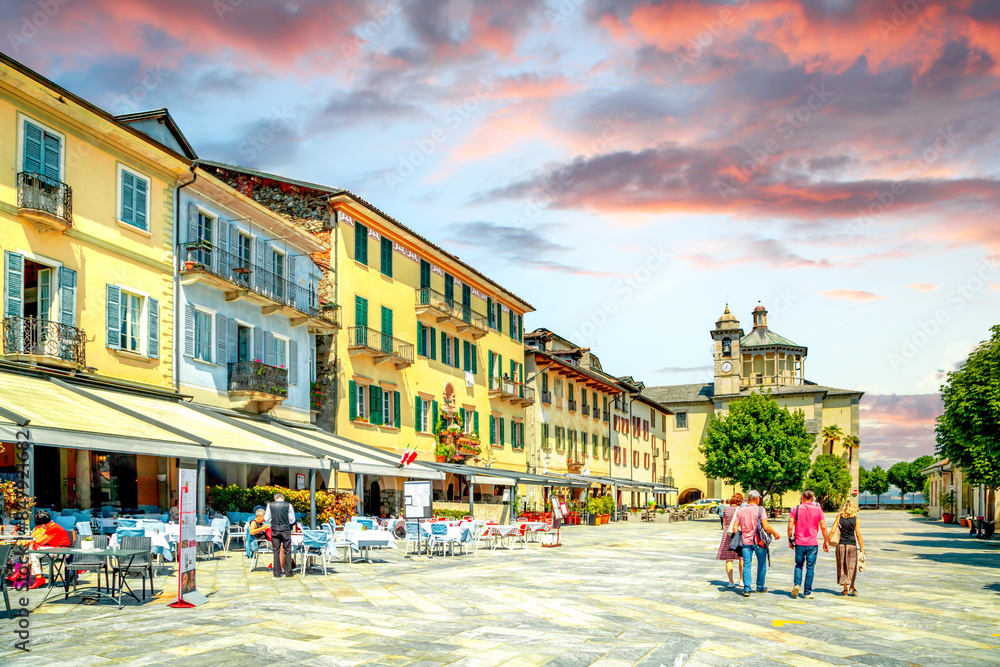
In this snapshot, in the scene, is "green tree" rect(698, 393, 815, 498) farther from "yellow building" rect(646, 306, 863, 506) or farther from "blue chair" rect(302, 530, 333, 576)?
"blue chair" rect(302, 530, 333, 576)

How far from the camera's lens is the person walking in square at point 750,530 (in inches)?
547

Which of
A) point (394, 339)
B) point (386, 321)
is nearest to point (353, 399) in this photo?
point (394, 339)

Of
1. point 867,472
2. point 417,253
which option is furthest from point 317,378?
point 867,472

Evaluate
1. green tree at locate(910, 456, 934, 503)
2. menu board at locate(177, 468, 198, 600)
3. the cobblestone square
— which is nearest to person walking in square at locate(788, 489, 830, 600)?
the cobblestone square

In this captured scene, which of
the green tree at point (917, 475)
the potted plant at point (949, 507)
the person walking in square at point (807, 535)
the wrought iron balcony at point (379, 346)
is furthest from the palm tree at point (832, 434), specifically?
the person walking in square at point (807, 535)

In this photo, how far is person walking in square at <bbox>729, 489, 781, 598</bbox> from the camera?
45.5 ft

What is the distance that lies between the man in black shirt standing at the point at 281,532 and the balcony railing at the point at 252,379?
9.97 m

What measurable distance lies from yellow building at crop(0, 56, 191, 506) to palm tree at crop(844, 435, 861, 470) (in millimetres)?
74649

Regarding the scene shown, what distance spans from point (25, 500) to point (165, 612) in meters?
4.47

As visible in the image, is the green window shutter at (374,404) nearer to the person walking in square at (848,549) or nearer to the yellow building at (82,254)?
the yellow building at (82,254)

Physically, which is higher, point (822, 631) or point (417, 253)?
point (417, 253)

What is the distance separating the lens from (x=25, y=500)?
14.3 meters

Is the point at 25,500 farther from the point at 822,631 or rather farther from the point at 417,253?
the point at 417,253

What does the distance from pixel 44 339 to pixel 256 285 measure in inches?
332
